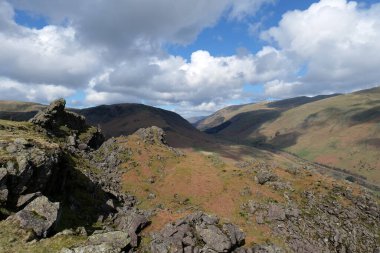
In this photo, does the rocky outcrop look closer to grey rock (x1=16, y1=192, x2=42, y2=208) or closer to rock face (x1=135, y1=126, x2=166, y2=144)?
grey rock (x1=16, y1=192, x2=42, y2=208)

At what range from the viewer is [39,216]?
33.4 meters

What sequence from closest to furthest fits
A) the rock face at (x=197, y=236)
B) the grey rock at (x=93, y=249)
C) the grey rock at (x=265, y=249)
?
the grey rock at (x=93, y=249)
the rock face at (x=197, y=236)
the grey rock at (x=265, y=249)

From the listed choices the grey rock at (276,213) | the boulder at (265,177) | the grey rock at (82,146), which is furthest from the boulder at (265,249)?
the grey rock at (82,146)

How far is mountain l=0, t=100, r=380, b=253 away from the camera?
34750mm

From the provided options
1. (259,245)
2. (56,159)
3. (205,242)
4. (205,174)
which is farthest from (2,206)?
(205,174)

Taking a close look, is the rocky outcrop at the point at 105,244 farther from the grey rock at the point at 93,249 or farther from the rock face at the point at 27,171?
the rock face at the point at 27,171

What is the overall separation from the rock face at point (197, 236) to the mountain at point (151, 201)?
5.2 inches

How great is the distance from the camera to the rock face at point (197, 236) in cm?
3725

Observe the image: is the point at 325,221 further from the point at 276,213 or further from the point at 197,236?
the point at 197,236

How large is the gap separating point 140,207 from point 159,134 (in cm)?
4014

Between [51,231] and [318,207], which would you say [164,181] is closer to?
[318,207]

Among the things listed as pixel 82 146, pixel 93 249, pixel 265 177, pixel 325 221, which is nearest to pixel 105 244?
pixel 93 249

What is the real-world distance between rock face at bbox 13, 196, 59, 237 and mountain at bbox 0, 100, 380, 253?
10 centimetres

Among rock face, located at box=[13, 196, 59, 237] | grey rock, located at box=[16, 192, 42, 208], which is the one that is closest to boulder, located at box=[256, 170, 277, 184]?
rock face, located at box=[13, 196, 59, 237]
